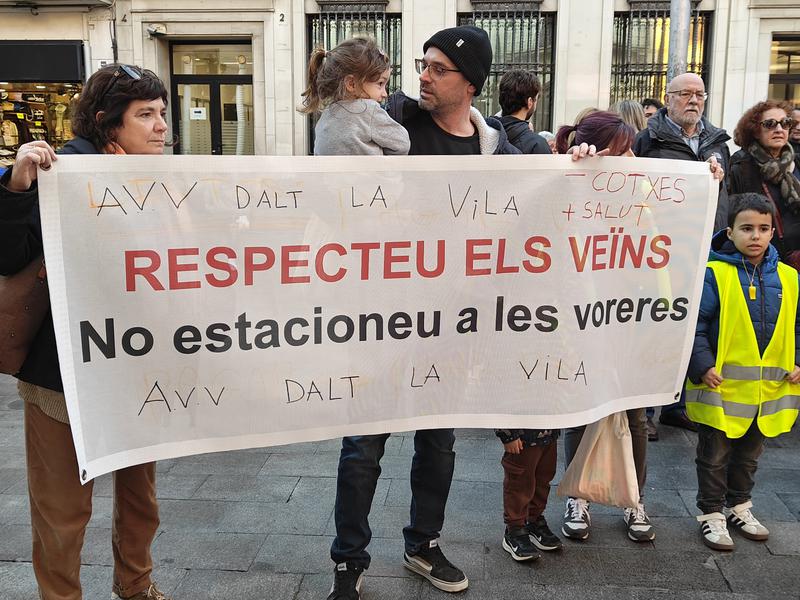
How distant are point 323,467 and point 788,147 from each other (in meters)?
3.51

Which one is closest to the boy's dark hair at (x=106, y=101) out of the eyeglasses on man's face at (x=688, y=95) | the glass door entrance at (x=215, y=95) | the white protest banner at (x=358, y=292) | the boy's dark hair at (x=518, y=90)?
the white protest banner at (x=358, y=292)

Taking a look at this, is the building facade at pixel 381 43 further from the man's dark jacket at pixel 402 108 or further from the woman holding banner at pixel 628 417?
the man's dark jacket at pixel 402 108

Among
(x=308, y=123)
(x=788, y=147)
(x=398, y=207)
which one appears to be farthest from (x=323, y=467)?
(x=308, y=123)

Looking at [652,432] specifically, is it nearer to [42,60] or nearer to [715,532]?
[715,532]

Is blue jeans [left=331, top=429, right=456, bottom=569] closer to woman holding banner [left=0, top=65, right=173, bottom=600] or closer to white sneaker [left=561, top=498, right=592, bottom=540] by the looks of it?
white sneaker [left=561, top=498, right=592, bottom=540]

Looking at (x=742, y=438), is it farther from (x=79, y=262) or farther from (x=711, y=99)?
(x=711, y=99)

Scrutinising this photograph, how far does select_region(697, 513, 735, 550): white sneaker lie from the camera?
314cm

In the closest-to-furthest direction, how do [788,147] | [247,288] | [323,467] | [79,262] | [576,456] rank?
[79,262] < [247,288] < [576,456] < [323,467] < [788,147]

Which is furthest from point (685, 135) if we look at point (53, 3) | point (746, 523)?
point (53, 3)

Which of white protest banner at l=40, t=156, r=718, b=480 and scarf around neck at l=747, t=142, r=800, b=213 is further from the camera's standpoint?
scarf around neck at l=747, t=142, r=800, b=213

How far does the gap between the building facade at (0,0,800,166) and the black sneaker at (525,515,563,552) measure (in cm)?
935

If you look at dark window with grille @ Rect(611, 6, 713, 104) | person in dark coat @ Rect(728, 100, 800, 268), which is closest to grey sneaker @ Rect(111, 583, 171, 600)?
person in dark coat @ Rect(728, 100, 800, 268)

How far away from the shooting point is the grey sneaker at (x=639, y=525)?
319cm

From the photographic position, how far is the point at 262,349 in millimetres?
2480
